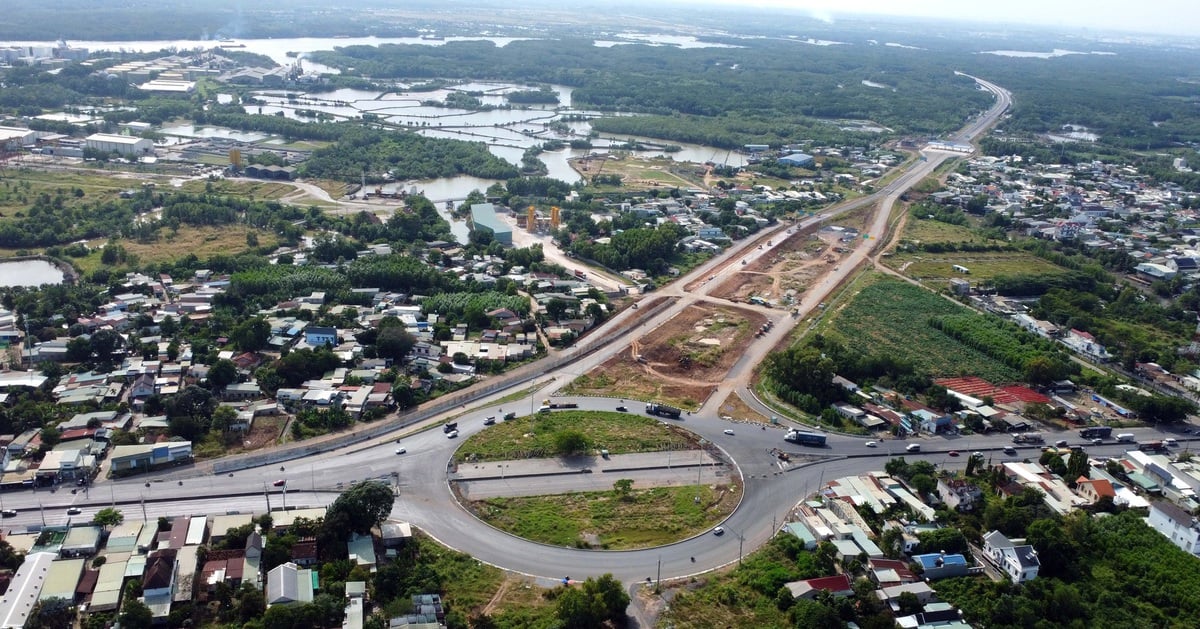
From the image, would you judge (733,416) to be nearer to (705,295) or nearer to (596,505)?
(596,505)

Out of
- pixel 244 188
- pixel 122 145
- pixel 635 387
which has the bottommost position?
pixel 635 387

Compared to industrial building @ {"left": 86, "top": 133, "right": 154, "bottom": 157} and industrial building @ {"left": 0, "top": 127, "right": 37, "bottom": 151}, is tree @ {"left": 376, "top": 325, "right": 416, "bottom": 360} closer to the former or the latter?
industrial building @ {"left": 86, "top": 133, "right": 154, "bottom": 157}

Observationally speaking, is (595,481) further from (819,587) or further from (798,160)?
(798,160)

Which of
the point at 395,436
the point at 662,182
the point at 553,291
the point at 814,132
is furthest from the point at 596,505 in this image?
the point at 814,132

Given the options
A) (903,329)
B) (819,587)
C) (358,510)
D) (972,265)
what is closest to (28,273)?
(358,510)

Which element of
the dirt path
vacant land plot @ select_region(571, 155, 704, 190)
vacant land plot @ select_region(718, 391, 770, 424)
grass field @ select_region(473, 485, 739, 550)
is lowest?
the dirt path

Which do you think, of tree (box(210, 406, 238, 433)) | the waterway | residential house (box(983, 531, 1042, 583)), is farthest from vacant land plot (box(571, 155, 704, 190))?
residential house (box(983, 531, 1042, 583))
